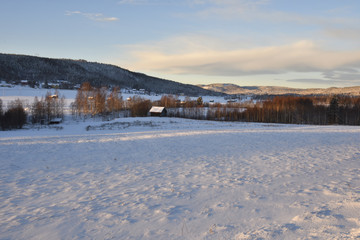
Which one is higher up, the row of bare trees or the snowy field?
the row of bare trees

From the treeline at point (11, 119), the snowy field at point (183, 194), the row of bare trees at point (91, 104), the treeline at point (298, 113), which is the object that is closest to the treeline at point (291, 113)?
the treeline at point (298, 113)

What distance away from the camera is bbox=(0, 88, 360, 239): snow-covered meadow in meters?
6.55

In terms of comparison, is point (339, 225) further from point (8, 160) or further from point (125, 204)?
point (8, 160)

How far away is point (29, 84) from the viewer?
159 meters

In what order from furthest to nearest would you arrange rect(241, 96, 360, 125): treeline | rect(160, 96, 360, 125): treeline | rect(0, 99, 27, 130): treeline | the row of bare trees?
the row of bare trees, rect(241, 96, 360, 125): treeline, rect(160, 96, 360, 125): treeline, rect(0, 99, 27, 130): treeline

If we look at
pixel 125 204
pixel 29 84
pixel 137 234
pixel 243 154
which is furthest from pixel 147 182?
pixel 29 84

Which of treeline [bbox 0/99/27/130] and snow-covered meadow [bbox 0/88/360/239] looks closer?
snow-covered meadow [bbox 0/88/360/239]

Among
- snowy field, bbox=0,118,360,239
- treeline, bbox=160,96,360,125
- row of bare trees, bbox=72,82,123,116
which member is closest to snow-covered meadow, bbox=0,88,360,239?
snowy field, bbox=0,118,360,239

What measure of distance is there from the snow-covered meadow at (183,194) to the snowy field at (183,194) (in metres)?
0.03

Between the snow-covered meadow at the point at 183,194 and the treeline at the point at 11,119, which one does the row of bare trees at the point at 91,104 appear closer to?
the treeline at the point at 11,119

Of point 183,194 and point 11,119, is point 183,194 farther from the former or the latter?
point 11,119

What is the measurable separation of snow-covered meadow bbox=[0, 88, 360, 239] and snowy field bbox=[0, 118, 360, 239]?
31 millimetres

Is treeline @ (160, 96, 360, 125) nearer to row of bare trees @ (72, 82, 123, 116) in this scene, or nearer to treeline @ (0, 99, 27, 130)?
row of bare trees @ (72, 82, 123, 116)

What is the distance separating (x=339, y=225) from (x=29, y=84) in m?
188
